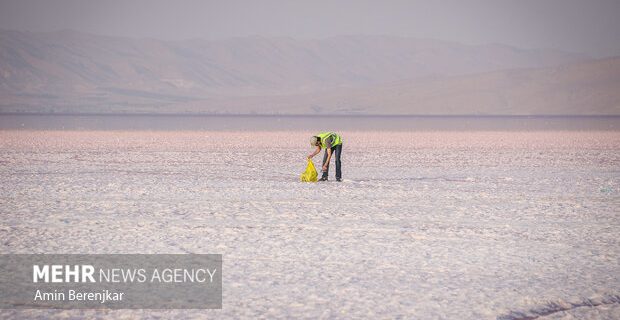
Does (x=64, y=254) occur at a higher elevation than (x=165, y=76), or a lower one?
lower

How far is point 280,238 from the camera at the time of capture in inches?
380

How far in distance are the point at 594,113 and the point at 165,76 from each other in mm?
107985

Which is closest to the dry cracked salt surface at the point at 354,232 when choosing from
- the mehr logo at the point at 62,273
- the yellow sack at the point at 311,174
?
the yellow sack at the point at 311,174

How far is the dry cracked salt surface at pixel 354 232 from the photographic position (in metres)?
6.91

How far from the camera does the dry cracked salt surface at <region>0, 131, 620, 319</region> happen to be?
6.91 meters

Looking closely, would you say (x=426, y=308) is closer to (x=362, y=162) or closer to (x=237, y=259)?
(x=237, y=259)

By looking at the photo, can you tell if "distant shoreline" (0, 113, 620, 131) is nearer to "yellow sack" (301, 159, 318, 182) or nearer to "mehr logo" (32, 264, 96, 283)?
"yellow sack" (301, 159, 318, 182)

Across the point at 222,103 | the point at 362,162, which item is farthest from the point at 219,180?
the point at 222,103

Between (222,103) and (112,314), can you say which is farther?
(222,103)

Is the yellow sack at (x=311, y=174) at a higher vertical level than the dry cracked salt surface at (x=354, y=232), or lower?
higher

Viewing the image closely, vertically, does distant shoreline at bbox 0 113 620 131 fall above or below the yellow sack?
above

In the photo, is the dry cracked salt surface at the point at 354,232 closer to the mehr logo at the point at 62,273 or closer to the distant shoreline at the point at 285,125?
the mehr logo at the point at 62,273
